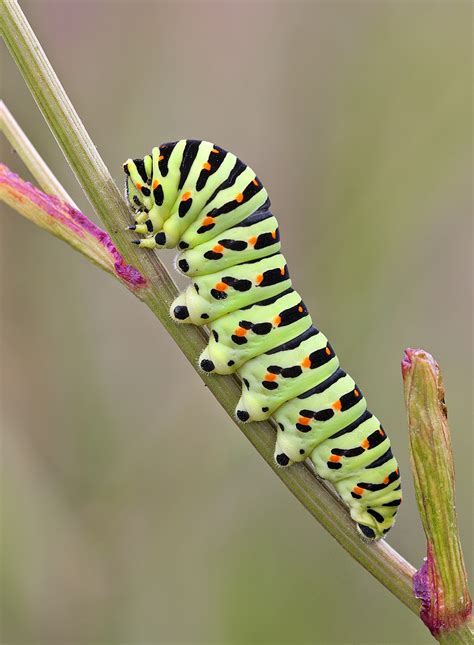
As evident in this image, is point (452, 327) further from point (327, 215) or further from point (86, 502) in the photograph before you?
point (86, 502)

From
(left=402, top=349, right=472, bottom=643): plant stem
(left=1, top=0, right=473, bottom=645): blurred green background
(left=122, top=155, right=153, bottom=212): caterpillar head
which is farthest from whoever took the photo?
(left=1, top=0, right=473, bottom=645): blurred green background

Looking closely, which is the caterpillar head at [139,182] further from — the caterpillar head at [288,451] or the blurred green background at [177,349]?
the blurred green background at [177,349]

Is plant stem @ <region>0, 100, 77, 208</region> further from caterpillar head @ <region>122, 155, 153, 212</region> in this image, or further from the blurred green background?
the blurred green background

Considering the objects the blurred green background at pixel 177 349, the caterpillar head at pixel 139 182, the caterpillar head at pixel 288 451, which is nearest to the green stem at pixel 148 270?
the caterpillar head at pixel 288 451

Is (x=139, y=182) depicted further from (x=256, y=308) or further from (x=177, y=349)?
(x=177, y=349)

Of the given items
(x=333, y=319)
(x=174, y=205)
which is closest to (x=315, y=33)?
(x=333, y=319)

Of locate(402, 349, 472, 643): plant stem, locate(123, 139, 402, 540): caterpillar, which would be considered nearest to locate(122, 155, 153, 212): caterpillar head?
locate(123, 139, 402, 540): caterpillar
